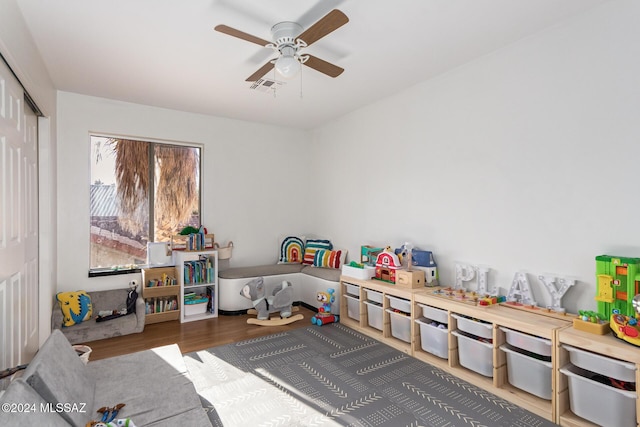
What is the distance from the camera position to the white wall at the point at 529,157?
2.21m

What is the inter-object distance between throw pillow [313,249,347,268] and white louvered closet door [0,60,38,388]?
307 centimetres

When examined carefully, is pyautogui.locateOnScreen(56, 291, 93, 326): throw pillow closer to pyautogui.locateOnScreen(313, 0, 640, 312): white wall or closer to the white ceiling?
the white ceiling

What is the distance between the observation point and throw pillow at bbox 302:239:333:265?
16.1 ft

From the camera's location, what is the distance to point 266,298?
4.16 metres

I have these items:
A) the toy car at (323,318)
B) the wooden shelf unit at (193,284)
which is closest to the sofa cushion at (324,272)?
the toy car at (323,318)

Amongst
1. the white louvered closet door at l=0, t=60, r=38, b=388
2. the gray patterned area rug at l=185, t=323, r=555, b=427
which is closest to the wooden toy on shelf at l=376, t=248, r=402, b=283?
the gray patterned area rug at l=185, t=323, r=555, b=427

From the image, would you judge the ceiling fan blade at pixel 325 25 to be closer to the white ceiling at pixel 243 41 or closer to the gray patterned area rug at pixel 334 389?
the white ceiling at pixel 243 41

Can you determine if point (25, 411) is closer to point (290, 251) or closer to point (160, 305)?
point (160, 305)

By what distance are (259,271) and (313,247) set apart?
88 centimetres

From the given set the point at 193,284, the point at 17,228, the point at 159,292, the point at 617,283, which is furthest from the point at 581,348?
the point at 159,292

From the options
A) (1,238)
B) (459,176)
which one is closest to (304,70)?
(459,176)

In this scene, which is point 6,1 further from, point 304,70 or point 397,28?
point 397,28

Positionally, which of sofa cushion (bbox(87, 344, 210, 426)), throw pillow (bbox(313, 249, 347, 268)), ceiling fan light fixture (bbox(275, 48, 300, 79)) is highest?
ceiling fan light fixture (bbox(275, 48, 300, 79))

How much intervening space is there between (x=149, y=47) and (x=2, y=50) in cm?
109
